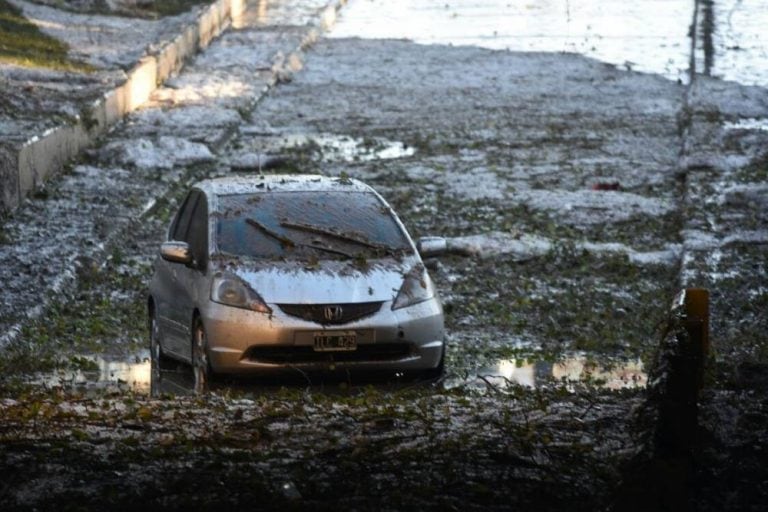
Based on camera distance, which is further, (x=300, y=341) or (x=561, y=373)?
(x=561, y=373)

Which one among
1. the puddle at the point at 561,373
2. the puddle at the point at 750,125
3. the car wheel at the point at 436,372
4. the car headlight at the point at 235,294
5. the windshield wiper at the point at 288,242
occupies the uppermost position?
the windshield wiper at the point at 288,242

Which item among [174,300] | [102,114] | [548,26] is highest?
[174,300]

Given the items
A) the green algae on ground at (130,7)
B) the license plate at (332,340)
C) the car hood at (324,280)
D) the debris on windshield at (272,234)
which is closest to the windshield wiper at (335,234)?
the debris on windshield at (272,234)

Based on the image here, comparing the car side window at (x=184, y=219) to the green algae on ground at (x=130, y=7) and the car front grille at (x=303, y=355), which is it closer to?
the car front grille at (x=303, y=355)

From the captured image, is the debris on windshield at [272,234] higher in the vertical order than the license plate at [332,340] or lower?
higher

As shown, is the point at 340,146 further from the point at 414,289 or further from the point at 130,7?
the point at 130,7

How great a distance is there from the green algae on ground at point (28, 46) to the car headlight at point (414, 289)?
1599 cm

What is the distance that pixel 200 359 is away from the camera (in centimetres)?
1152

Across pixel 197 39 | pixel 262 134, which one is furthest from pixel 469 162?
pixel 197 39

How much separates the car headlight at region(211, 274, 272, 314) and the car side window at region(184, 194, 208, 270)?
39 cm

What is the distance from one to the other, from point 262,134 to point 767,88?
9776mm

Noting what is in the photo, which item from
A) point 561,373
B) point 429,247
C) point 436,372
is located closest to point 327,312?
point 436,372

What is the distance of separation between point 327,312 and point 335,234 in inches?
45.9

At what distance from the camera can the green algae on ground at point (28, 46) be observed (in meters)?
27.0
